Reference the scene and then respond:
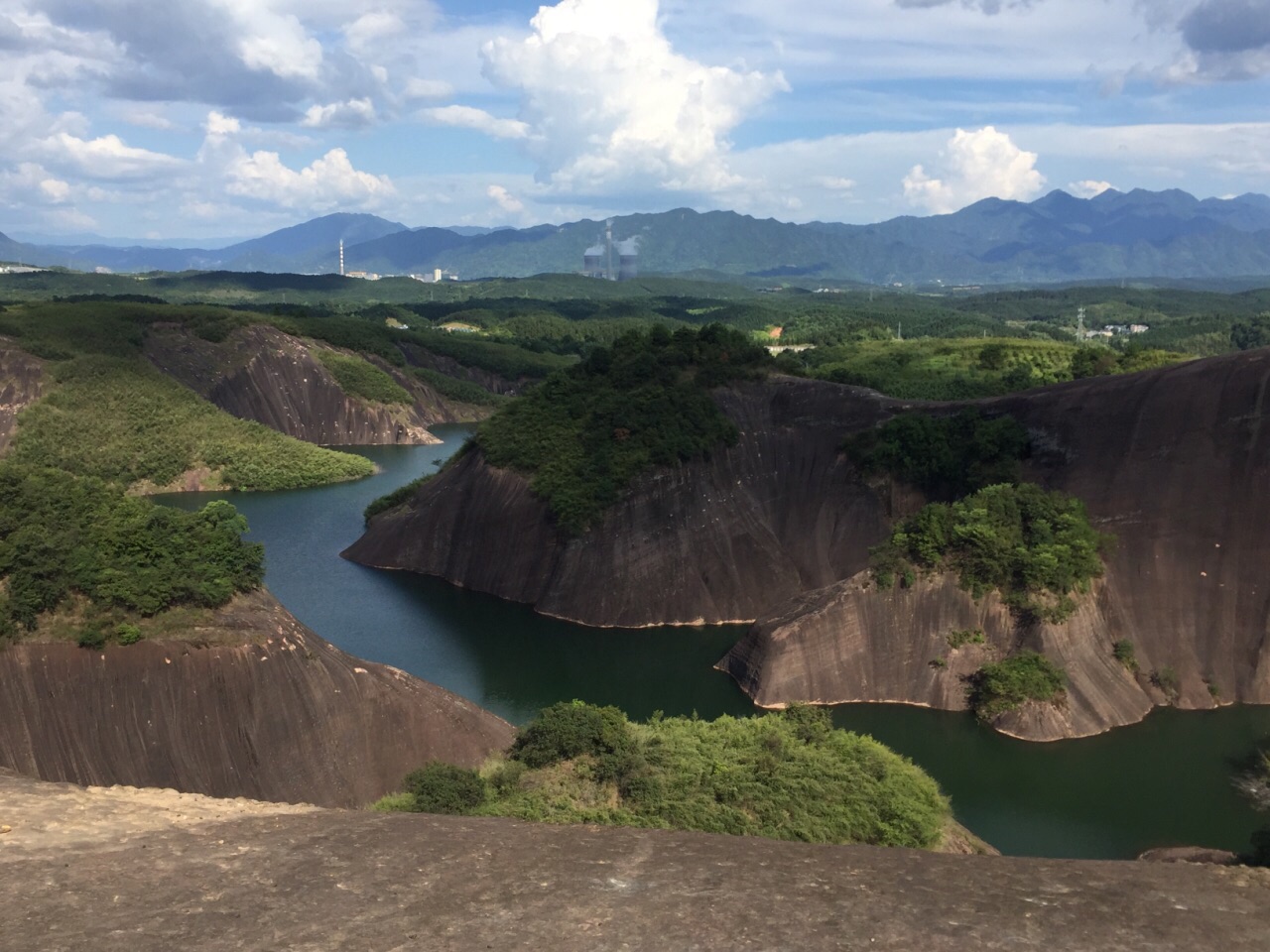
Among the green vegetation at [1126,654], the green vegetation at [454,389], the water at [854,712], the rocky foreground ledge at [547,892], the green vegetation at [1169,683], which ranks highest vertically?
the green vegetation at [454,389]

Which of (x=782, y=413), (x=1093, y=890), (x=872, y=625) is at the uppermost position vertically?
(x=782, y=413)

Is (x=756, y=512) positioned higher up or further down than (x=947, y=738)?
higher up

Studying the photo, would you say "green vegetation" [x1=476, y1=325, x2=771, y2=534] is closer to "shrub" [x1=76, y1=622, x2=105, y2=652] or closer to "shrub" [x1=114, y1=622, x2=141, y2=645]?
"shrub" [x1=114, y1=622, x2=141, y2=645]

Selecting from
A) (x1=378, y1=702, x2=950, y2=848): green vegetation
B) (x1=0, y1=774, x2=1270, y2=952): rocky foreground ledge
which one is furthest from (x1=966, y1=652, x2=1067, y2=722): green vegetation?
(x1=0, y1=774, x2=1270, y2=952): rocky foreground ledge

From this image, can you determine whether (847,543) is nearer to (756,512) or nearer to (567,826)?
(756,512)

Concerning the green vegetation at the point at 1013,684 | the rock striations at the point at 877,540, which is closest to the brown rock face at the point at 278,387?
the rock striations at the point at 877,540

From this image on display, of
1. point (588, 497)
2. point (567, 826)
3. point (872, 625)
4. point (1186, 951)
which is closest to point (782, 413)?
point (588, 497)

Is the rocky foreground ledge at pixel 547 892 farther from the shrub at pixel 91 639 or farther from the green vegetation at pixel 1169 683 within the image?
the green vegetation at pixel 1169 683
